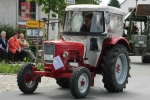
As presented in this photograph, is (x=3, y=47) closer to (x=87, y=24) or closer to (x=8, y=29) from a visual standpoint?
(x=8, y=29)

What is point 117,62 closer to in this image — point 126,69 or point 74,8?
point 126,69

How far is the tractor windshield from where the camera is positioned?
39.5 ft

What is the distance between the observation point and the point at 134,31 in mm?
26547

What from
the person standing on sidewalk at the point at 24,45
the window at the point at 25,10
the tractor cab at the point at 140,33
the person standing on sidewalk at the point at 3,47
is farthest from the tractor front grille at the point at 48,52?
the window at the point at 25,10

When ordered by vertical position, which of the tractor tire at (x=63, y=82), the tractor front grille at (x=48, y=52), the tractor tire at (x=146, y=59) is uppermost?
the tractor front grille at (x=48, y=52)

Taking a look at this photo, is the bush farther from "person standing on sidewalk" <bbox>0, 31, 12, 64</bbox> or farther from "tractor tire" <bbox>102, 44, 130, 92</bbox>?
"tractor tire" <bbox>102, 44, 130, 92</bbox>

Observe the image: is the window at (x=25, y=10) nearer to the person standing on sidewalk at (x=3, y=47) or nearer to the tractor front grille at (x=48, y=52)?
the person standing on sidewalk at (x=3, y=47)

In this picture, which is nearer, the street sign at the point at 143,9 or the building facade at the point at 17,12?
the street sign at the point at 143,9

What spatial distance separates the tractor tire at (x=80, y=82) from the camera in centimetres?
1066

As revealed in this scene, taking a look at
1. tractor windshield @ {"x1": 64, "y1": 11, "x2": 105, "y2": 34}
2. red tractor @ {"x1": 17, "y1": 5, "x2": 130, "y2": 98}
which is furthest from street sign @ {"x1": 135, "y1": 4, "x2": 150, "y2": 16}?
tractor windshield @ {"x1": 64, "y1": 11, "x2": 105, "y2": 34}

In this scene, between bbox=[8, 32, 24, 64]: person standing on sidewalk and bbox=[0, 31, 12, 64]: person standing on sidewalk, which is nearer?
bbox=[0, 31, 12, 64]: person standing on sidewalk

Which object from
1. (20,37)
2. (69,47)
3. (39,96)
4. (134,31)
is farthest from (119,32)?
(134,31)

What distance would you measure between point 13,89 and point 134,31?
1478 cm

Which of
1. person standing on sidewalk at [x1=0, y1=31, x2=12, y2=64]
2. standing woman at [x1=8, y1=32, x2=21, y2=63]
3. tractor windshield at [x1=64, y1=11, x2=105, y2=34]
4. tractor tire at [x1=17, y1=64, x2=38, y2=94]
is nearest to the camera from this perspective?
tractor tire at [x1=17, y1=64, x2=38, y2=94]
